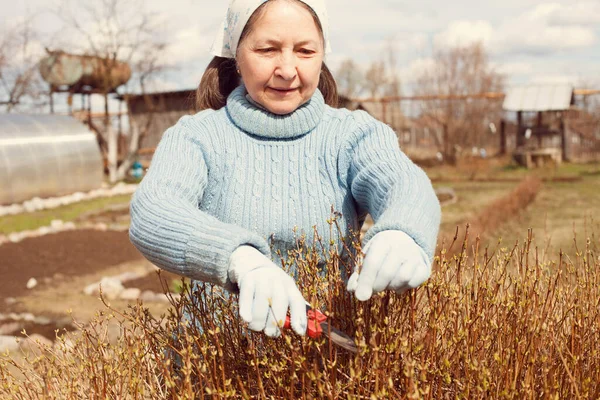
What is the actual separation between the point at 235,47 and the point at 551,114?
23718 mm

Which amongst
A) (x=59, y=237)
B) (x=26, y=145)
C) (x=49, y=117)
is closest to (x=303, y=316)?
(x=59, y=237)

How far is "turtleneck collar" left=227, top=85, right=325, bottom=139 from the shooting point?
6.71 ft

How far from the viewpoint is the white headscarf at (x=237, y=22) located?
6.50ft

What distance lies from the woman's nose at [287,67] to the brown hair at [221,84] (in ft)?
1.50

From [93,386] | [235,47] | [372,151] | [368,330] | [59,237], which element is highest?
[235,47]

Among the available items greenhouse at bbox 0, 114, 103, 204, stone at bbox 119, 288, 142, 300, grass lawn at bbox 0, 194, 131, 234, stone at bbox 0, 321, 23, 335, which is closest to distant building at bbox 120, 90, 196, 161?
greenhouse at bbox 0, 114, 103, 204

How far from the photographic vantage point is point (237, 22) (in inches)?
79.8

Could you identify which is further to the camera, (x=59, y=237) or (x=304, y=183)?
(x=59, y=237)

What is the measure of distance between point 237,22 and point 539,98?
2102 centimetres

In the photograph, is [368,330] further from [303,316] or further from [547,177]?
[547,177]

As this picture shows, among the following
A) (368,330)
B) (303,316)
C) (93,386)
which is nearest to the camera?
(303,316)

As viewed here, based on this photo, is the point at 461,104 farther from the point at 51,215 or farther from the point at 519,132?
the point at 51,215

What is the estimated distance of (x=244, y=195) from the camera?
1.99 m

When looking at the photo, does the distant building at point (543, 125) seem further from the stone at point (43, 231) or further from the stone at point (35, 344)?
the stone at point (35, 344)
